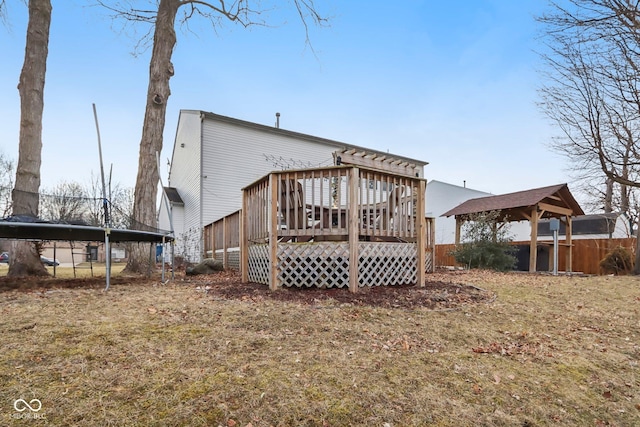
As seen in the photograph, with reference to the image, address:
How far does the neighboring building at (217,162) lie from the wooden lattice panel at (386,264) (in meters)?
7.77

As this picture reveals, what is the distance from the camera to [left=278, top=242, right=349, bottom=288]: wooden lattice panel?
16.3ft

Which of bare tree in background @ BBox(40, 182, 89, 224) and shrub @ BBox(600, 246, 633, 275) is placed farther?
shrub @ BBox(600, 246, 633, 275)

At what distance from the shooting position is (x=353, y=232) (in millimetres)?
4816

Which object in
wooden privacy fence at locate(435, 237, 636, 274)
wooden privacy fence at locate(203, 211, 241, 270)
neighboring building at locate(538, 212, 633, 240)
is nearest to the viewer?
wooden privacy fence at locate(203, 211, 241, 270)

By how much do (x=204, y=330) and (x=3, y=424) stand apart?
1500 millimetres

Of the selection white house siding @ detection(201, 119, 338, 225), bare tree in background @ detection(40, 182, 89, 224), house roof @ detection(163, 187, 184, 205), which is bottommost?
bare tree in background @ detection(40, 182, 89, 224)

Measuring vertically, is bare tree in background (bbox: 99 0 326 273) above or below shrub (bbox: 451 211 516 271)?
above

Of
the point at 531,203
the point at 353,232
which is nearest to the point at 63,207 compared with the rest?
the point at 353,232

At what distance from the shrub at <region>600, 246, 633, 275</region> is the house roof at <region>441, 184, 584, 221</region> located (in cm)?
218

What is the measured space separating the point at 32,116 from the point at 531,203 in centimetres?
1411

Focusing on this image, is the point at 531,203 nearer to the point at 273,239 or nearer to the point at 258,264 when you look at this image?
the point at 258,264

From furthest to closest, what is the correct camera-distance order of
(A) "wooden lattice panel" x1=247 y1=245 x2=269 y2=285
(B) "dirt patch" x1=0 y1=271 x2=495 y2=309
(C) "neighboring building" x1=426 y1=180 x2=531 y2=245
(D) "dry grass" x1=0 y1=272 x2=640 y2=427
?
1. (C) "neighboring building" x1=426 y1=180 x2=531 y2=245
2. (A) "wooden lattice panel" x1=247 y1=245 x2=269 y2=285
3. (B) "dirt patch" x1=0 y1=271 x2=495 y2=309
4. (D) "dry grass" x1=0 y1=272 x2=640 y2=427

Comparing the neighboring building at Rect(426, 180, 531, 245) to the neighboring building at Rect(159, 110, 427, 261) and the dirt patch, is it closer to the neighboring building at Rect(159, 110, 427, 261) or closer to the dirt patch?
the neighboring building at Rect(159, 110, 427, 261)

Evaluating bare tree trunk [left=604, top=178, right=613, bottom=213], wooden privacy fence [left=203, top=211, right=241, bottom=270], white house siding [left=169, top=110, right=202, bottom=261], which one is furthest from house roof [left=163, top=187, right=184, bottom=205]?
bare tree trunk [left=604, top=178, right=613, bottom=213]
